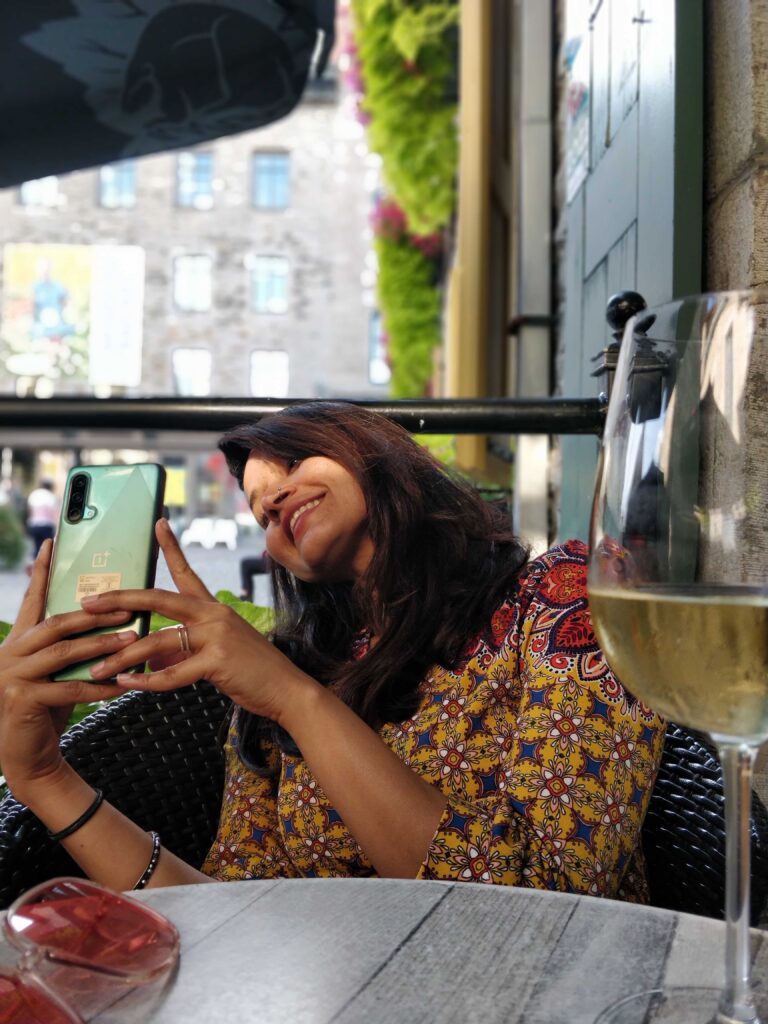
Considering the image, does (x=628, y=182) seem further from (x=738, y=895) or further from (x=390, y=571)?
(x=738, y=895)

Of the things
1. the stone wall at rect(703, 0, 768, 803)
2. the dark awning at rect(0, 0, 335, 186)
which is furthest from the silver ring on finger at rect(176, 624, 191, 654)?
the dark awning at rect(0, 0, 335, 186)

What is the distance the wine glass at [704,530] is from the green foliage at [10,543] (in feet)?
52.9

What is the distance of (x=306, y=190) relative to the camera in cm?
2684

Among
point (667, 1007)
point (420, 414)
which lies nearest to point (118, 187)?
point (420, 414)

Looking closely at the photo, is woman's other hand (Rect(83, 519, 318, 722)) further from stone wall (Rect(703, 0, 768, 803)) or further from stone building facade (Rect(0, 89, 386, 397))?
stone building facade (Rect(0, 89, 386, 397))

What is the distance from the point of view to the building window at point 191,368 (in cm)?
2622

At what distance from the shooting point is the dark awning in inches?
91.2

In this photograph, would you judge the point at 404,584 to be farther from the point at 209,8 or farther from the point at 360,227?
the point at 360,227

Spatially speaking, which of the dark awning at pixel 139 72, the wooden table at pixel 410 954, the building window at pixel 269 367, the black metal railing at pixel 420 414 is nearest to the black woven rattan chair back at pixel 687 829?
the wooden table at pixel 410 954

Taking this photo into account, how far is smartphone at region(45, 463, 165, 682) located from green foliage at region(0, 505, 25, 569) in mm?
15405

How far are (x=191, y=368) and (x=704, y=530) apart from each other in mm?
26578

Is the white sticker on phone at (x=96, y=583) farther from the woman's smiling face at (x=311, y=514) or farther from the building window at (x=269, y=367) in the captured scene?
the building window at (x=269, y=367)

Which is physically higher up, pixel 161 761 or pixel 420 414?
pixel 420 414

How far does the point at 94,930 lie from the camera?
593mm
